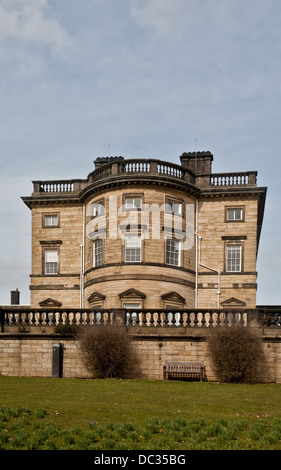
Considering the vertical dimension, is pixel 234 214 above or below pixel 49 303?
above

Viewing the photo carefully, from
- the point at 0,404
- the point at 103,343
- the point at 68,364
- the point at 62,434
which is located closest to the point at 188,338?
the point at 103,343

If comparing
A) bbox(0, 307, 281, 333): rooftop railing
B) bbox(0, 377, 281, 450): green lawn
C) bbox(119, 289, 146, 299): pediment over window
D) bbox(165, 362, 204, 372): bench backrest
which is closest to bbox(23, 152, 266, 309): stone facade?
bbox(119, 289, 146, 299): pediment over window

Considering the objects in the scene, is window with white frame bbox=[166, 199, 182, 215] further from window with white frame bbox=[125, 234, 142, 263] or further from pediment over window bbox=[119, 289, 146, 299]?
pediment over window bbox=[119, 289, 146, 299]

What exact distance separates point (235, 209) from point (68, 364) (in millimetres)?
18655

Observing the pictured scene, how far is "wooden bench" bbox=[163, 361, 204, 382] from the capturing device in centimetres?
1862

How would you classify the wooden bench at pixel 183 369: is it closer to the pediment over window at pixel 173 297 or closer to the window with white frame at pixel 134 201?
the pediment over window at pixel 173 297

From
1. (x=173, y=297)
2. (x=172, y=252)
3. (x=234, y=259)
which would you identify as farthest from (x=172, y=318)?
(x=234, y=259)

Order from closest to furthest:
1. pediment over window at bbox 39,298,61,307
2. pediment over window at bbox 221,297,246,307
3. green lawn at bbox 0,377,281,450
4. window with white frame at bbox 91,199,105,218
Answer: green lawn at bbox 0,377,281,450
window with white frame at bbox 91,199,105,218
pediment over window at bbox 221,297,246,307
pediment over window at bbox 39,298,61,307

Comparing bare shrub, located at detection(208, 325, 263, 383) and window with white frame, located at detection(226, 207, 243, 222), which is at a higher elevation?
window with white frame, located at detection(226, 207, 243, 222)

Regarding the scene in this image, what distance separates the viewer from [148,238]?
102 feet

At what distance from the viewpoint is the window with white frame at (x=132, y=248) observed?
30.9 m

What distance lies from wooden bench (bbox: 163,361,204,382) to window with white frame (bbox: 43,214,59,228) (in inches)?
754

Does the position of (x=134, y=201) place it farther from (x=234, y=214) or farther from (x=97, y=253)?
(x=234, y=214)

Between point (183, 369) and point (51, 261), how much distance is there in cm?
1876
